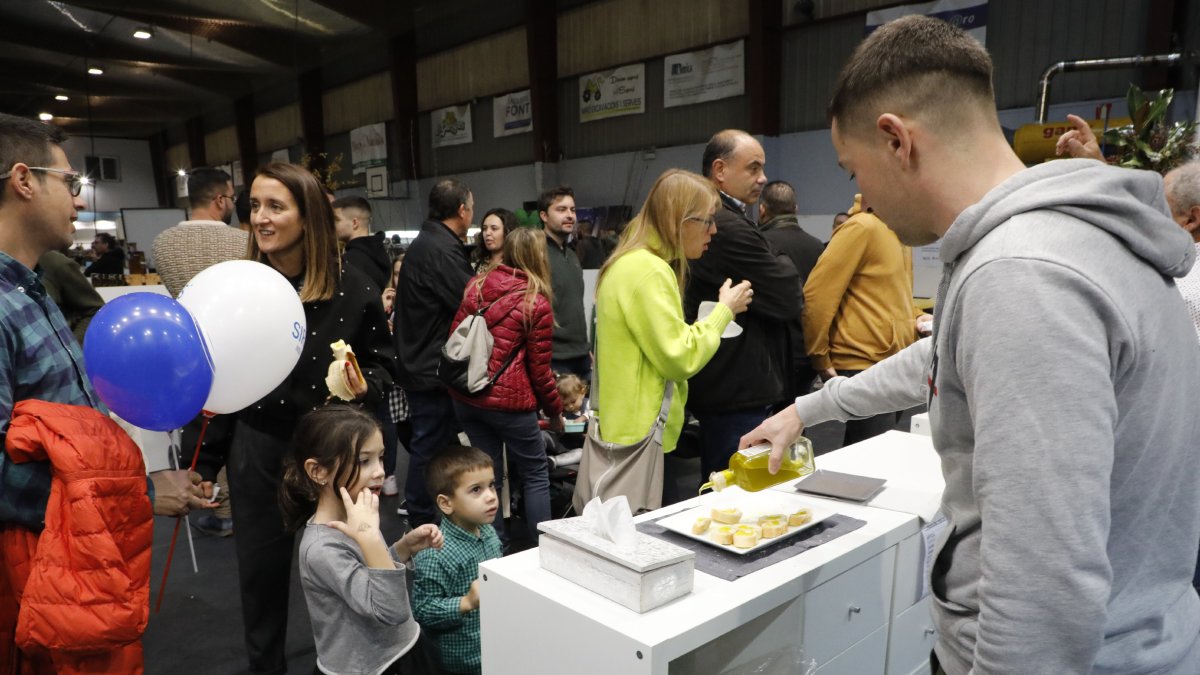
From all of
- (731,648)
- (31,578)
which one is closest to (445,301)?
(31,578)

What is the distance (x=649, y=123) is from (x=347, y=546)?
9918mm

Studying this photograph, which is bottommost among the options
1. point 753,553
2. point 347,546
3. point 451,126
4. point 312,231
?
point 347,546

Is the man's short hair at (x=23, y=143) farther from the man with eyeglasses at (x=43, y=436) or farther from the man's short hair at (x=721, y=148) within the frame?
the man's short hair at (x=721, y=148)

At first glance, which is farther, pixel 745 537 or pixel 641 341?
pixel 641 341

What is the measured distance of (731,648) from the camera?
1295 millimetres

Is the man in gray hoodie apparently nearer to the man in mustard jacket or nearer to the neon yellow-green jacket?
the neon yellow-green jacket

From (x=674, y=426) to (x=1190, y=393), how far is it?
5.47 ft

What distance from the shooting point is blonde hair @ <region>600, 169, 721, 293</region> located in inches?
88.4

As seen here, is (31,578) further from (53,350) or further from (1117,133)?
(1117,133)

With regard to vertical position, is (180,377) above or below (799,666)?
above

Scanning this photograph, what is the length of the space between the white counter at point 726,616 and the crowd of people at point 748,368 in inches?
10.2

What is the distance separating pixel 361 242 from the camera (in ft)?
11.3

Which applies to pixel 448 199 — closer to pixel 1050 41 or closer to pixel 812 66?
pixel 1050 41

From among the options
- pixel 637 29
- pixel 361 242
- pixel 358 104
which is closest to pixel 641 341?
pixel 361 242
